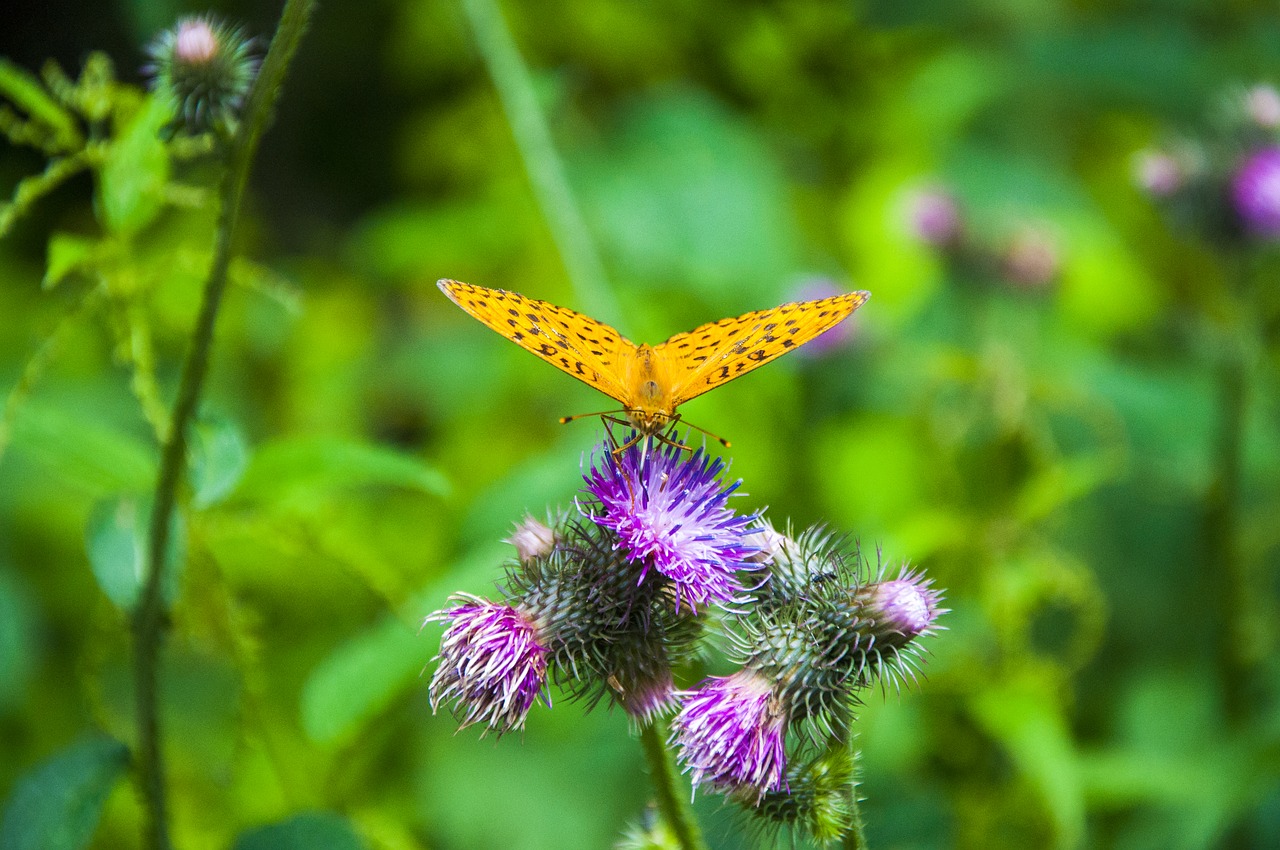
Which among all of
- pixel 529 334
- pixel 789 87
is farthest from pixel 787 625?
pixel 789 87

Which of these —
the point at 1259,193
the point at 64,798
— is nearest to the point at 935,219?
the point at 1259,193

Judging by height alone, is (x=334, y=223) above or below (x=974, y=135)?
below

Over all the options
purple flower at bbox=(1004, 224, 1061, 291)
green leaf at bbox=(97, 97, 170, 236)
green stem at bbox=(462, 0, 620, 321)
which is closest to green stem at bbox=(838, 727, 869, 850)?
green leaf at bbox=(97, 97, 170, 236)

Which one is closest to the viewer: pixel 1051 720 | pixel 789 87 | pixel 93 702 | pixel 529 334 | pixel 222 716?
pixel 529 334

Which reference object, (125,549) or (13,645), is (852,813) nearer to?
(125,549)

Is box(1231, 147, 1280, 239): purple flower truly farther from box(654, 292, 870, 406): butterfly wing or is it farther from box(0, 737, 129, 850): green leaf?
box(0, 737, 129, 850): green leaf

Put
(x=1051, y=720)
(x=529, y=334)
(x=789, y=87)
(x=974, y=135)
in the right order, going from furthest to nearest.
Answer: (x=974, y=135), (x=789, y=87), (x=1051, y=720), (x=529, y=334)

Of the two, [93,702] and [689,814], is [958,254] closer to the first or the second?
[689,814]
